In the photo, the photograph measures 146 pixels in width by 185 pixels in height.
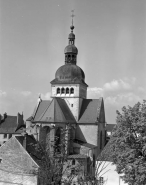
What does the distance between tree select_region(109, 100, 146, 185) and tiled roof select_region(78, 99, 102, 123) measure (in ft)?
75.2

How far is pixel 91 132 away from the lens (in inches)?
1822

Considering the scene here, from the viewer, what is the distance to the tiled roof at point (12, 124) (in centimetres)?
6212

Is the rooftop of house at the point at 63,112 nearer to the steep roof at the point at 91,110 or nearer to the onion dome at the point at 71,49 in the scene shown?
the steep roof at the point at 91,110

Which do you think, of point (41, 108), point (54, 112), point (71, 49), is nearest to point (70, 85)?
point (41, 108)

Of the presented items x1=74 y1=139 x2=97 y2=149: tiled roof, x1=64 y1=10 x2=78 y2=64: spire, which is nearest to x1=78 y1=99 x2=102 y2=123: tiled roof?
x1=74 y1=139 x2=97 y2=149: tiled roof

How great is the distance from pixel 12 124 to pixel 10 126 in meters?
0.78

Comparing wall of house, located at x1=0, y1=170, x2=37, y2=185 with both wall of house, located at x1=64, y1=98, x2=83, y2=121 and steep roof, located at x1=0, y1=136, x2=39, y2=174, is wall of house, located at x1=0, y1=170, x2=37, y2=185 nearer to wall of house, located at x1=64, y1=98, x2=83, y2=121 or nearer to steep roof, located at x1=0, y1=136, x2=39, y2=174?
steep roof, located at x1=0, y1=136, x2=39, y2=174

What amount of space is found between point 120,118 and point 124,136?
1.66 m

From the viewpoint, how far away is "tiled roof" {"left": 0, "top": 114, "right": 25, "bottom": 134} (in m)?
62.1

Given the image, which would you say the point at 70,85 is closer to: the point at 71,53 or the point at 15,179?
the point at 71,53

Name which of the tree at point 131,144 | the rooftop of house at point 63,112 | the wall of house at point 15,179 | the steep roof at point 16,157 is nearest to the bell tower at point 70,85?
the rooftop of house at point 63,112

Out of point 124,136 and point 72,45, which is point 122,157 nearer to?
point 124,136

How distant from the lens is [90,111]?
47.8 m

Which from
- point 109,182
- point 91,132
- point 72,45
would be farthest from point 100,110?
point 109,182
